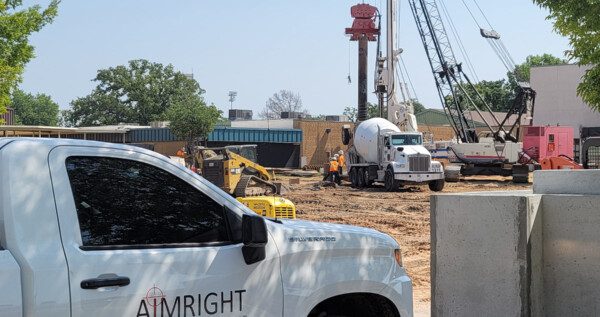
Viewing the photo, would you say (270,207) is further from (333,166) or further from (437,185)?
(333,166)

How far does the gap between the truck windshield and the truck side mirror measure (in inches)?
1216

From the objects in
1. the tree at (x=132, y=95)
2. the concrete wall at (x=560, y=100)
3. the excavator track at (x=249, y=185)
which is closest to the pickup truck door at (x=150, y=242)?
the excavator track at (x=249, y=185)

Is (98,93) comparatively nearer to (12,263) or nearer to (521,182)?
(521,182)

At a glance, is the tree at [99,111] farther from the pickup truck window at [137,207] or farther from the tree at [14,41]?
the pickup truck window at [137,207]

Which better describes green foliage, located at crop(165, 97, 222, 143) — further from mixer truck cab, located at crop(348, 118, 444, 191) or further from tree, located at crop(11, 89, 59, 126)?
tree, located at crop(11, 89, 59, 126)

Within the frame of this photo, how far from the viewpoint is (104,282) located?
3771 millimetres

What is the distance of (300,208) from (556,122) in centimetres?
4097

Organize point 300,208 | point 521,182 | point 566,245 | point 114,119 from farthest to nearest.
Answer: point 114,119, point 521,182, point 300,208, point 566,245

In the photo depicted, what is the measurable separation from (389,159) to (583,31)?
2604 centimetres

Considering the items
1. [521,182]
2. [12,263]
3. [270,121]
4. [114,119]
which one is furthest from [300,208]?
[114,119]

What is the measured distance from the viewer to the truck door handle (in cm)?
372

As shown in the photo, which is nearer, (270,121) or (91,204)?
(91,204)

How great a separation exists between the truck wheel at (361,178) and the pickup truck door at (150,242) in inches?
1315

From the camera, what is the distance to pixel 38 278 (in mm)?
3549
